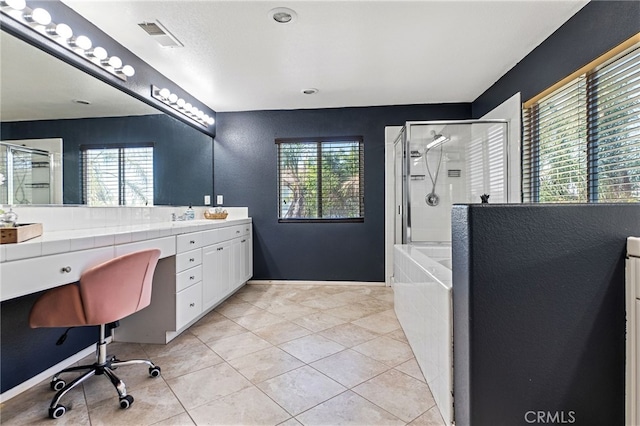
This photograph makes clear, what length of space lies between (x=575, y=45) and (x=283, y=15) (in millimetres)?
1929

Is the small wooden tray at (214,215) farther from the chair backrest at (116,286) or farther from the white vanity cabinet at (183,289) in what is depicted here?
the chair backrest at (116,286)

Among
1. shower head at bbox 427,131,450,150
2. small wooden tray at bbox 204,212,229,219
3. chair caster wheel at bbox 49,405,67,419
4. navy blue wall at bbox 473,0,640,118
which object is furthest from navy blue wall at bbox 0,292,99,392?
navy blue wall at bbox 473,0,640,118

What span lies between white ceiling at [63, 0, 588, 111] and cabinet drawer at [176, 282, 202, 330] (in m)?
1.89

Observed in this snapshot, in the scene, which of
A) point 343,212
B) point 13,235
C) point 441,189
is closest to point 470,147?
point 441,189

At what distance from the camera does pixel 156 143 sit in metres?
3.05

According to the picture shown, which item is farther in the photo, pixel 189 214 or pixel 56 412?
pixel 189 214

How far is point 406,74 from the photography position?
2.99m

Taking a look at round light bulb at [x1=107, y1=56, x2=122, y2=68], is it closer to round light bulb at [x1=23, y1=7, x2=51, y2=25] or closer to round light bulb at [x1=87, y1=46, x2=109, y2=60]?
round light bulb at [x1=87, y1=46, x2=109, y2=60]

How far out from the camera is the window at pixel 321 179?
4.02 m

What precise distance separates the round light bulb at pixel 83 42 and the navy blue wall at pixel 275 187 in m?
2.16

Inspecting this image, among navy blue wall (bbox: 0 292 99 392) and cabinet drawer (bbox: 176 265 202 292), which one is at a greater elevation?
cabinet drawer (bbox: 176 265 202 292)

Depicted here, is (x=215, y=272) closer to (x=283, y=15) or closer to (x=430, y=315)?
(x=430, y=315)

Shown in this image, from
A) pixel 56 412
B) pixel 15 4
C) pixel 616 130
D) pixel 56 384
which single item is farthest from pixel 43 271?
pixel 616 130

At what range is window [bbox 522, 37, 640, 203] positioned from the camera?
5.57 feet
